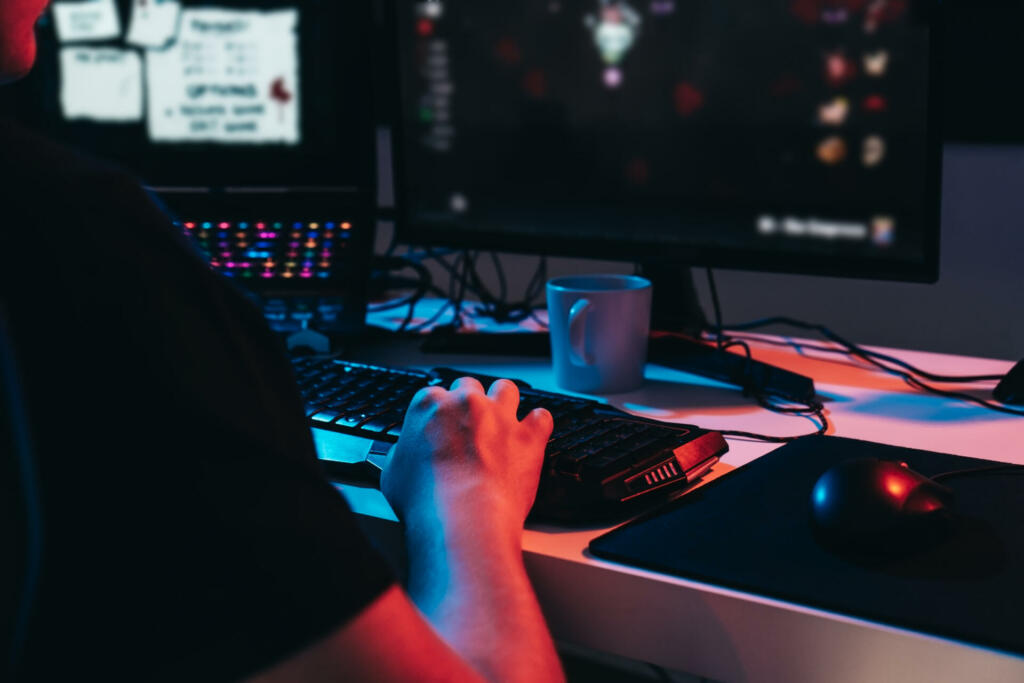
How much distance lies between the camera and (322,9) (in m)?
1.20

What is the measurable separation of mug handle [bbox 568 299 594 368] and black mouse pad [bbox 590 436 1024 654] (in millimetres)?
262

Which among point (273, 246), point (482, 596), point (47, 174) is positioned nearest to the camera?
point (47, 174)

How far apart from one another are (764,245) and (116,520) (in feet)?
2.30

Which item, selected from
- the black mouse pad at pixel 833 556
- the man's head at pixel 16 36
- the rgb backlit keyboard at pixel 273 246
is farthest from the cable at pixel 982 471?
the rgb backlit keyboard at pixel 273 246

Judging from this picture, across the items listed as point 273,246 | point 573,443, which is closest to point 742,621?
point 573,443

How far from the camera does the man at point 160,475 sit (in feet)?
1.09

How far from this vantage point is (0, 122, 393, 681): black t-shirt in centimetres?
Result: 33

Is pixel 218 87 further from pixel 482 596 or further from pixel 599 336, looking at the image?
pixel 482 596

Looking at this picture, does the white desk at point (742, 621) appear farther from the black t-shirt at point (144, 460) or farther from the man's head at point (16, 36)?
the man's head at point (16, 36)

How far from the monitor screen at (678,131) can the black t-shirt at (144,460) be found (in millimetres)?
643

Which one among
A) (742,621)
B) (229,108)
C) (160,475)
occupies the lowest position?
(742,621)

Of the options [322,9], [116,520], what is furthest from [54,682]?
[322,9]

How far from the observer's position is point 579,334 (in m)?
0.91

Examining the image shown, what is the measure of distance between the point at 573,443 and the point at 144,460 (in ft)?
1.26
